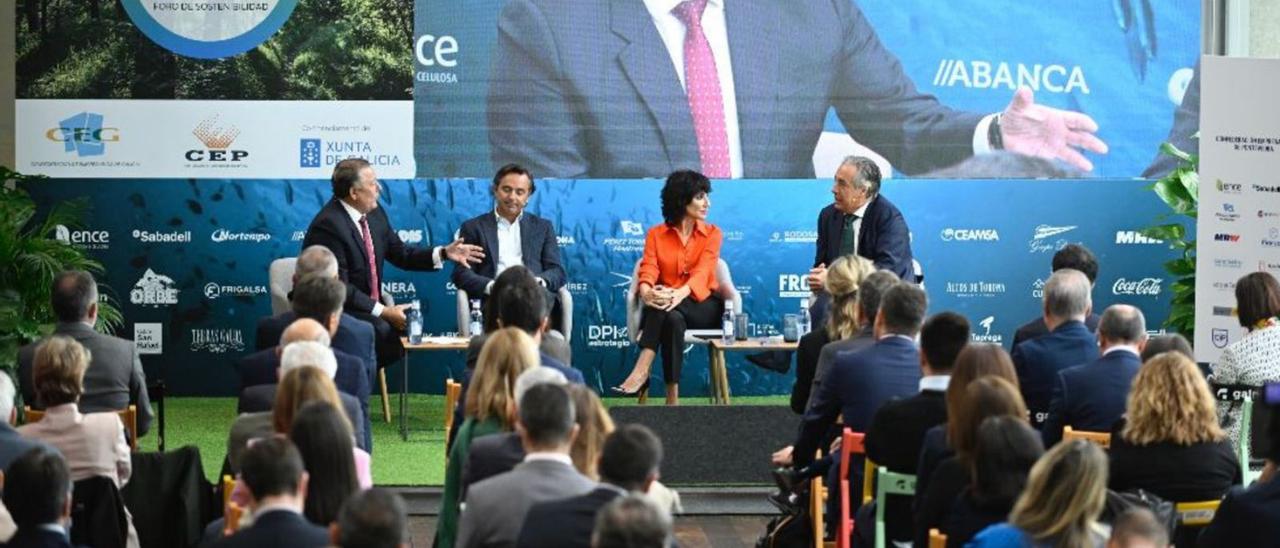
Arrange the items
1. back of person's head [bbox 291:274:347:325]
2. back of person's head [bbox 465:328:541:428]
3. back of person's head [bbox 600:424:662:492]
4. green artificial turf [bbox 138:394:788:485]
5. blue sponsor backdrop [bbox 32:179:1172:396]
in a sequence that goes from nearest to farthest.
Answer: back of person's head [bbox 600:424:662:492], back of person's head [bbox 465:328:541:428], back of person's head [bbox 291:274:347:325], green artificial turf [bbox 138:394:788:485], blue sponsor backdrop [bbox 32:179:1172:396]

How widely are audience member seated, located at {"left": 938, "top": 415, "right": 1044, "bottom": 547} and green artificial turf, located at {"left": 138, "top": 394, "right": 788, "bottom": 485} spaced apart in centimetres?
467

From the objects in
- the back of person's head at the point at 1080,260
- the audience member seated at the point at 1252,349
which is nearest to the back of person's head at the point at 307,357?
the audience member seated at the point at 1252,349

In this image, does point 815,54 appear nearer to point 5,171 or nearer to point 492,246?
point 492,246

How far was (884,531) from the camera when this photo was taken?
5785 mm

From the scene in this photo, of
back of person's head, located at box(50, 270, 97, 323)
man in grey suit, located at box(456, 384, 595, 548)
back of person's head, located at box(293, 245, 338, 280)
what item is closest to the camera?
man in grey suit, located at box(456, 384, 595, 548)

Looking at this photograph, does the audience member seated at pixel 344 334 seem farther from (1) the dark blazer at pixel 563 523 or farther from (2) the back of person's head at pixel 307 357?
(1) the dark blazer at pixel 563 523

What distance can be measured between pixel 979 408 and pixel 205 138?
733cm

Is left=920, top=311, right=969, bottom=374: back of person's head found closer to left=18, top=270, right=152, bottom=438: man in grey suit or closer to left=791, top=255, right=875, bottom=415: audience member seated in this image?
left=791, top=255, right=875, bottom=415: audience member seated

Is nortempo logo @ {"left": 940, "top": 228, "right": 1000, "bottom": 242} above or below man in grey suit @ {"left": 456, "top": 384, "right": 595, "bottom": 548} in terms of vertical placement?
above

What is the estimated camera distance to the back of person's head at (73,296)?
705 centimetres

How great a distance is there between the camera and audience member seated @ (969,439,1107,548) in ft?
13.9

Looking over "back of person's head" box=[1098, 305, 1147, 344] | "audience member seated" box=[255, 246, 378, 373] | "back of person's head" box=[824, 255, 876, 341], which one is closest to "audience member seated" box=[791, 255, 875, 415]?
"back of person's head" box=[824, 255, 876, 341]

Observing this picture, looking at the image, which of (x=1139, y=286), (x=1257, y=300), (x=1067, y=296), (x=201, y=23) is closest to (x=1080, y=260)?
(x=1257, y=300)

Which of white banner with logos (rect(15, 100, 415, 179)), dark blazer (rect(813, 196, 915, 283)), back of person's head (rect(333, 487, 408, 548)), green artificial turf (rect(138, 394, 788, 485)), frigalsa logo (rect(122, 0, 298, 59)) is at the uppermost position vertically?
frigalsa logo (rect(122, 0, 298, 59))
